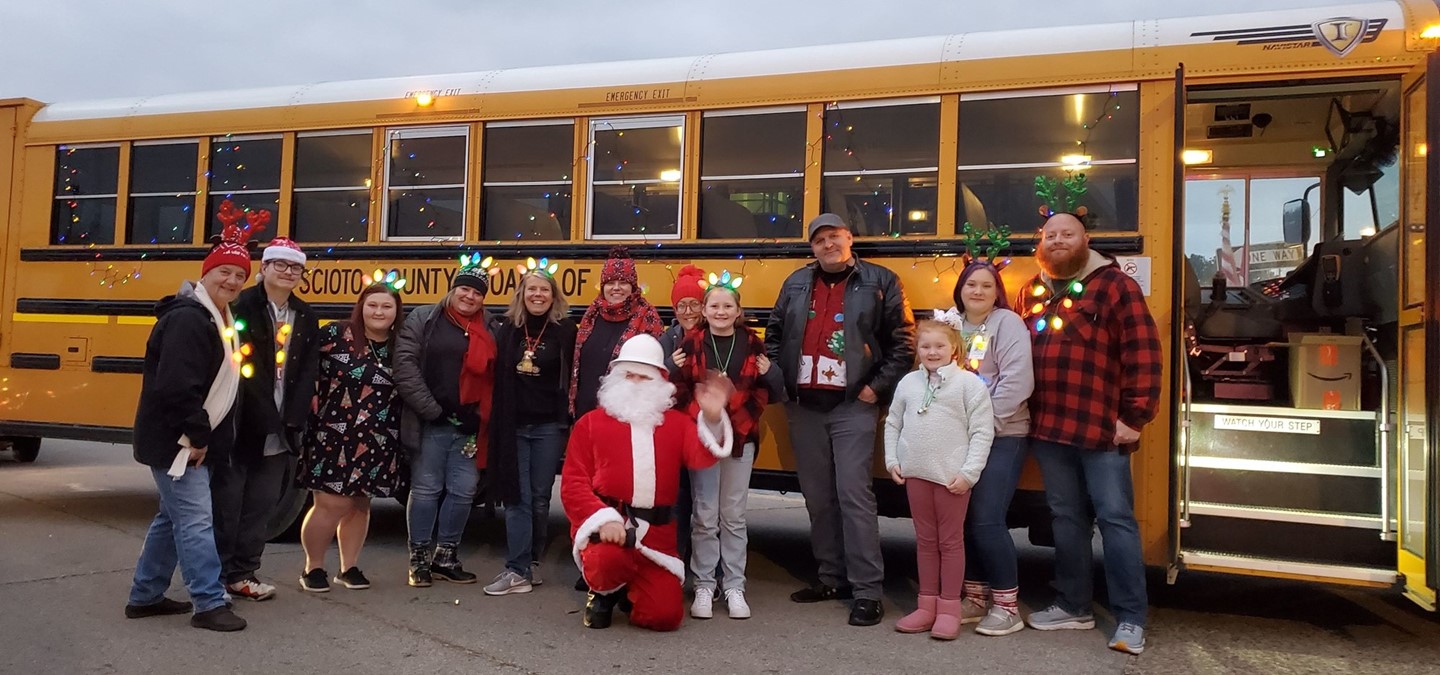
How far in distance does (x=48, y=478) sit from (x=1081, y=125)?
9.13 metres

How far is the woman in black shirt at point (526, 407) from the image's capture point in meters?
4.56

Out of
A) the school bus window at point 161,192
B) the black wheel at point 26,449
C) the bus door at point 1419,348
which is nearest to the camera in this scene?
the bus door at point 1419,348

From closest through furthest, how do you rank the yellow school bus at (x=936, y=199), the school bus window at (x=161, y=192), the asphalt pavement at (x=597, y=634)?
the asphalt pavement at (x=597, y=634) < the yellow school bus at (x=936, y=199) < the school bus window at (x=161, y=192)

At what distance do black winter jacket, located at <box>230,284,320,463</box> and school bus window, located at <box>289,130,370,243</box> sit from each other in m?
1.19

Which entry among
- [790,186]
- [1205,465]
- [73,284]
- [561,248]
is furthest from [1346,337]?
[73,284]

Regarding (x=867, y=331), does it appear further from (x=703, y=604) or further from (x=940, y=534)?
(x=703, y=604)

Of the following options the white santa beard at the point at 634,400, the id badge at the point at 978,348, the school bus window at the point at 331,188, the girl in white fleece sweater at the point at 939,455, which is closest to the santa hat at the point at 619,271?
the white santa beard at the point at 634,400

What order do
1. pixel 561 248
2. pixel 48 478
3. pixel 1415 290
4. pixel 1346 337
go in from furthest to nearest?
pixel 48 478
pixel 561 248
pixel 1346 337
pixel 1415 290

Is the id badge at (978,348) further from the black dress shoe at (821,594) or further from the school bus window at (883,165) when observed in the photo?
the black dress shoe at (821,594)

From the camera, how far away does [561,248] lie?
514cm

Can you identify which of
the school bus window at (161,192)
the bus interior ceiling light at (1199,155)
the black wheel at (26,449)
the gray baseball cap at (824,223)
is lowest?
the black wheel at (26,449)

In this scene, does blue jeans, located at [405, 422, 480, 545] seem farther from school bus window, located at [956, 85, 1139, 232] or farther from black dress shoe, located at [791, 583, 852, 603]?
school bus window, located at [956, 85, 1139, 232]

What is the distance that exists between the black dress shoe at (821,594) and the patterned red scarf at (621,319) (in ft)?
4.57

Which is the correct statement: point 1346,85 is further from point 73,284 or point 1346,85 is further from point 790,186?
point 73,284
